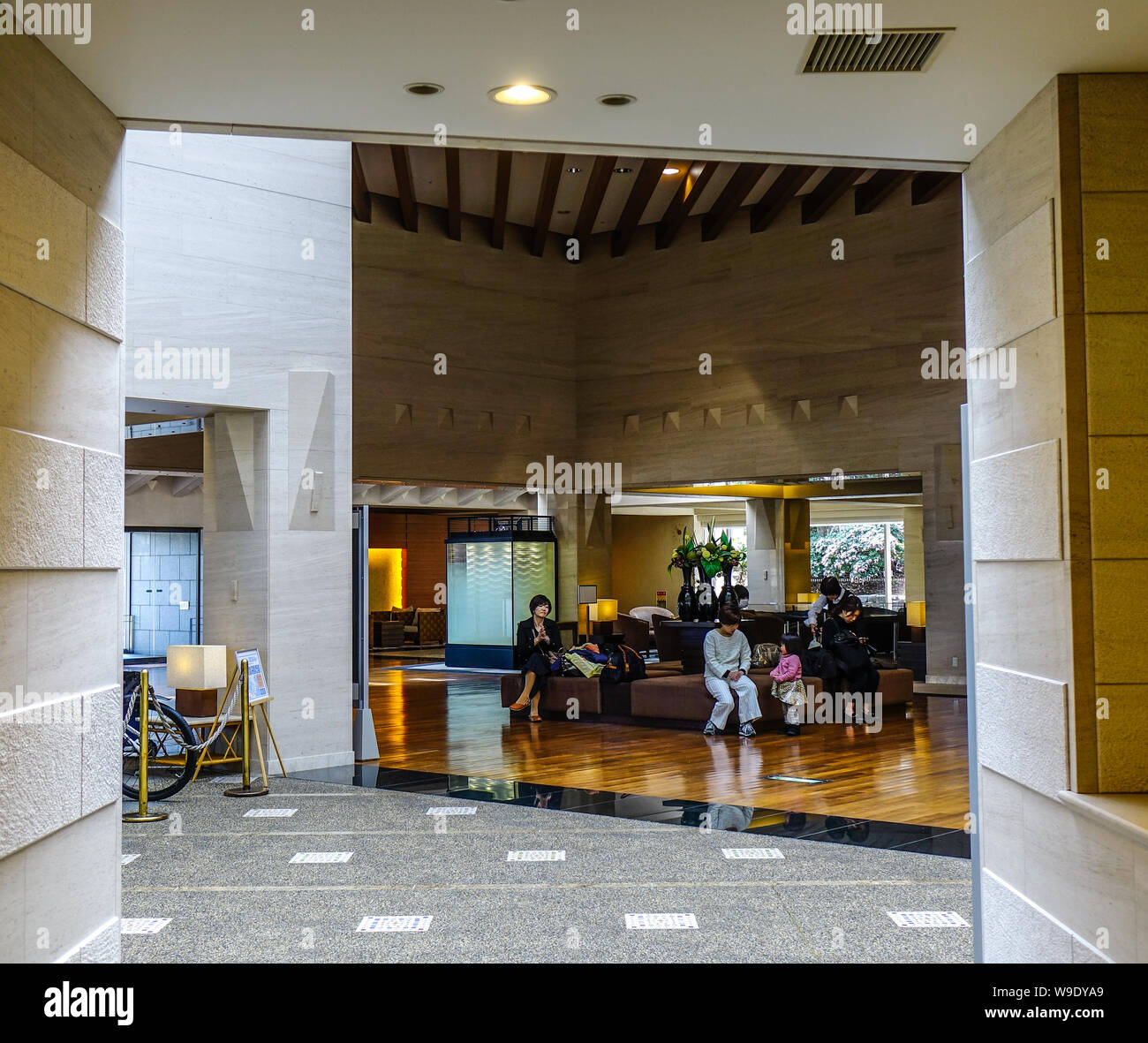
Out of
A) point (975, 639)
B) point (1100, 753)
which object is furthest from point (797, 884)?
point (1100, 753)

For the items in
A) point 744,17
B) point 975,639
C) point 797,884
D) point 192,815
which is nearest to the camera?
point 744,17

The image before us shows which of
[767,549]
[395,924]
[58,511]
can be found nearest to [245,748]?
[395,924]

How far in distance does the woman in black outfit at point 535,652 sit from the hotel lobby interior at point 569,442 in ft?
0.27

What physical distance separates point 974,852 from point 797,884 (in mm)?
1815

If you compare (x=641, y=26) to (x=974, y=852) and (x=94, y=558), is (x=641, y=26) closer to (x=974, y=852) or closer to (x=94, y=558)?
(x=94, y=558)

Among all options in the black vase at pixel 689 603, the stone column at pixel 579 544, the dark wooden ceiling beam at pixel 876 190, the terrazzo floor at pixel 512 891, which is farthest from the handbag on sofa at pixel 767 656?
the stone column at pixel 579 544

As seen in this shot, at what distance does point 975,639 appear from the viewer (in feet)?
13.8

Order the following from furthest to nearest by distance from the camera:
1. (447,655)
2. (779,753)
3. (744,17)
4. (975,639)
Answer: (447,655)
(779,753)
(975,639)
(744,17)

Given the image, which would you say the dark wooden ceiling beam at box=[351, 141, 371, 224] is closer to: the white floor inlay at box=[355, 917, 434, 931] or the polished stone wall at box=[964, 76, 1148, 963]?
the white floor inlay at box=[355, 917, 434, 931]

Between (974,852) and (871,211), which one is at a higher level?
(871,211)

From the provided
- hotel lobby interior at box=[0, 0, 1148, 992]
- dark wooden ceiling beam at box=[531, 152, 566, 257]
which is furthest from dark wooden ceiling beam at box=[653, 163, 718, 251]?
dark wooden ceiling beam at box=[531, 152, 566, 257]

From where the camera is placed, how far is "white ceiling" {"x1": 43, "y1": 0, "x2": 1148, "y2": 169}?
3.13 meters

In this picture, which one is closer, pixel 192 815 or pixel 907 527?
pixel 192 815

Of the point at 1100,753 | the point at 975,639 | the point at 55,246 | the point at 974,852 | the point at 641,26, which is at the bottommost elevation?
the point at 974,852
